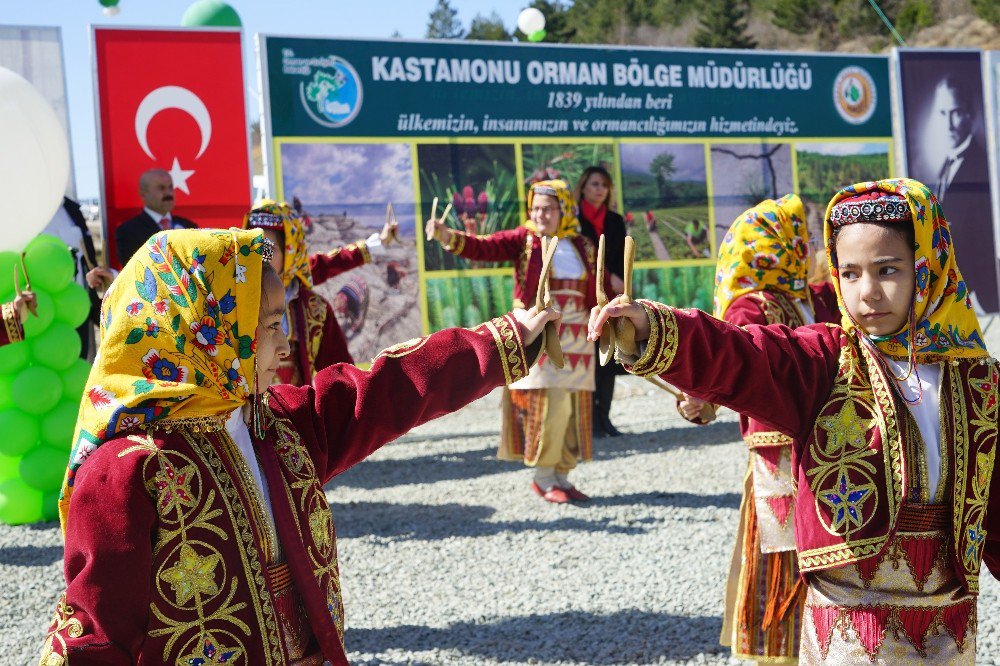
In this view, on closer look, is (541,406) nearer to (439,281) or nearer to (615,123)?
(439,281)

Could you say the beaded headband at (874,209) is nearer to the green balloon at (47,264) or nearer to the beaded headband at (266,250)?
the beaded headband at (266,250)

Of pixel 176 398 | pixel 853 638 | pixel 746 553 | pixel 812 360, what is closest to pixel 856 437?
pixel 812 360

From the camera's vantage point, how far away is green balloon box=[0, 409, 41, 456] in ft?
18.7

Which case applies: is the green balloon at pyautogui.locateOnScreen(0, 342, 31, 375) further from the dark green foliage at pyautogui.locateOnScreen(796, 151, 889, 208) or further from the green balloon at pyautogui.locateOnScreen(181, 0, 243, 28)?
the dark green foliage at pyautogui.locateOnScreen(796, 151, 889, 208)

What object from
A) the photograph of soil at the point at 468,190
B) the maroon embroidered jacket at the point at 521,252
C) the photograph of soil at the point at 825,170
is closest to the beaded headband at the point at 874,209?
the maroon embroidered jacket at the point at 521,252

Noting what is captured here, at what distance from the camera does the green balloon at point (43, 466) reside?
5.82m

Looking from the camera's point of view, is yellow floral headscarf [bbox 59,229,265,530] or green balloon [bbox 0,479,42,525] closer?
yellow floral headscarf [bbox 59,229,265,530]

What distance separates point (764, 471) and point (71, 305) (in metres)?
4.21

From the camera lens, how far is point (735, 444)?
7898 millimetres

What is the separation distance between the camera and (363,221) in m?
8.02

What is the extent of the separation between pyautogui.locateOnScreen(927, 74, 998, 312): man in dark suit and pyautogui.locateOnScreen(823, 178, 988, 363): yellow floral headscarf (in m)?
8.34

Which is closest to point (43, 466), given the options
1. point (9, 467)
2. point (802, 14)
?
point (9, 467)

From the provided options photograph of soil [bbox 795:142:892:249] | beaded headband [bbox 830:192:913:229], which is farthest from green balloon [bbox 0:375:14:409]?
photograph of soil [bbox 795:142:892:249]

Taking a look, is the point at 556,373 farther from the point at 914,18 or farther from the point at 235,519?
the point at 914,18
